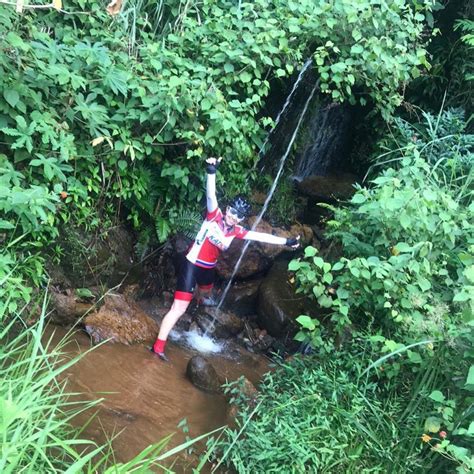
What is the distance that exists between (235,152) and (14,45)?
214cm

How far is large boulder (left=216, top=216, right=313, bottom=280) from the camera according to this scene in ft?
19.0

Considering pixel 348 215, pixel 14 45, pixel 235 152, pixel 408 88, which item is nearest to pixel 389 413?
pixel 348 215

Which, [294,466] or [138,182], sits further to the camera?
[138,182]

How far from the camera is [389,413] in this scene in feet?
10.8

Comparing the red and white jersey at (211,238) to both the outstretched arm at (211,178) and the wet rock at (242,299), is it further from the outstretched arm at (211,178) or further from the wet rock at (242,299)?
the wet rock at (242,299)

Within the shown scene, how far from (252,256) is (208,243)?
Answer: 133 centimetres

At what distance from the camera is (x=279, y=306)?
17.6 ft

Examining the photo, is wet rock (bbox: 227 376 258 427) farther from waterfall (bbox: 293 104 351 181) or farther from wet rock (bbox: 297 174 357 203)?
waterfall (bbox: 293 104 351 181)

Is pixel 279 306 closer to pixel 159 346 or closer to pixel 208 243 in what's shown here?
pixel 208 243

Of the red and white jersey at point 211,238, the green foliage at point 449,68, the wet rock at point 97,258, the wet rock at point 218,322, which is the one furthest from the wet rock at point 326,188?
the wet rock at point 97,258

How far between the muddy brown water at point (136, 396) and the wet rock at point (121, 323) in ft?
0.36

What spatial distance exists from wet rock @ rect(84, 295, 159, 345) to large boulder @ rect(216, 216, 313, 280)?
3.92 feet

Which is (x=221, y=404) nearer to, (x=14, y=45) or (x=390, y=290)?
(x=390, y=290)

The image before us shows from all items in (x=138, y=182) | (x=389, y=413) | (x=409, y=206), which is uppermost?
(x=409, y=206)
